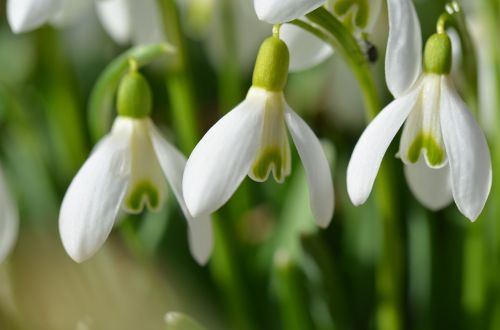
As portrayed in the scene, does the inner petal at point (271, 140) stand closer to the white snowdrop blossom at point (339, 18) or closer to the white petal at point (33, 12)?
the white snowdrop blossom at point (339, 18)

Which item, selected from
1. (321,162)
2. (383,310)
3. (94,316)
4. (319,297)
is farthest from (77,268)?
(321,162)

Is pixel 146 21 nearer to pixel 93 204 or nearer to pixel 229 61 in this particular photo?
pixel 229 61

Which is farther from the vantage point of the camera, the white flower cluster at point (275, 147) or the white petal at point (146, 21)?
the white petal at point (146, 21)

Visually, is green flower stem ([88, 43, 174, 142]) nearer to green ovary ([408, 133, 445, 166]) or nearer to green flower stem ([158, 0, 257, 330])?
green flower stem ([158, 0, 257, 330])

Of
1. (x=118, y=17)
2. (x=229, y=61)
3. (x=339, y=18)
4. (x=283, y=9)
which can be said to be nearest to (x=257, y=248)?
(x=229, y=61)

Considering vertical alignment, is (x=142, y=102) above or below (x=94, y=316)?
above

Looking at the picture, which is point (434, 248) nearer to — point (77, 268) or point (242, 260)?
point (242, 260)

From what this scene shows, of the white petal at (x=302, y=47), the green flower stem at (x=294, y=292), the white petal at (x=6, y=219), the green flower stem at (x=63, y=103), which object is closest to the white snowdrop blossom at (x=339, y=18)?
the white petal at (x=302, y=47)
